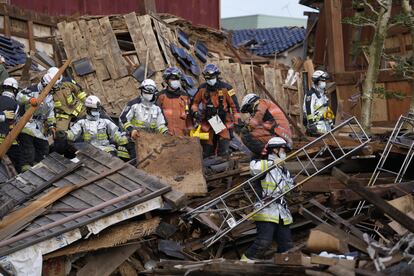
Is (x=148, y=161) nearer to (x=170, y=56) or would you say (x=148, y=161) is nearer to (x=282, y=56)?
(x=170, y=56)

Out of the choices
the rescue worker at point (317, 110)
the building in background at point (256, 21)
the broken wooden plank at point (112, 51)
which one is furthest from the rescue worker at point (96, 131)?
the building in background at point (256, 21)

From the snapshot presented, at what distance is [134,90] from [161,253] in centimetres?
727

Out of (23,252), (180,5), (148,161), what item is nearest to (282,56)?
(180,5)

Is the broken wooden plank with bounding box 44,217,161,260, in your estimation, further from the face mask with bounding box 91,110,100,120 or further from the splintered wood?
the face mask with bounding box 91,110,100,120

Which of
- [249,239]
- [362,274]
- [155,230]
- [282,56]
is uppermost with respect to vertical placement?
[362,274]

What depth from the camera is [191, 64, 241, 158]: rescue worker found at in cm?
1362

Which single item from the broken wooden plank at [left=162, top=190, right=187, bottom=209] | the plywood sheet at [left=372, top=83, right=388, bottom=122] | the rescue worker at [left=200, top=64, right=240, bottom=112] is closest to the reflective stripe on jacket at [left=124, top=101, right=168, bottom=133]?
the rescue worker at [left=200, top=64, right=240, bottom=112]

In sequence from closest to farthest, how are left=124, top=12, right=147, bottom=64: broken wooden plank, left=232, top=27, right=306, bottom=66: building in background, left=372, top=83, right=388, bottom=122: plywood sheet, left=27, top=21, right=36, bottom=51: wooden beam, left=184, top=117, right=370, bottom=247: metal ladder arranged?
left=184, top=117, right=370, bottom=247: metal ladder, left=124, top=12, right=147, bottom=64: broken wooden plank, left=372, top=83, right=388, bottom=122: plywood sheet, left=27, top=21, right=36, bottom=51: wooden beam, left=232, top=27, right=306, bottom=66: building in background

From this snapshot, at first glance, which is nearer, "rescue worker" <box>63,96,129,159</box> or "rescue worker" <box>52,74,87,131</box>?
"rescue worker" <box>63,96,129,159</box>

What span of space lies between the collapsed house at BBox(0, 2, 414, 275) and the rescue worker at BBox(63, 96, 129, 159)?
30.5 inches

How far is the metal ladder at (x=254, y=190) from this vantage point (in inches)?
406

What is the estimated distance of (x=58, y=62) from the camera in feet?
60.1

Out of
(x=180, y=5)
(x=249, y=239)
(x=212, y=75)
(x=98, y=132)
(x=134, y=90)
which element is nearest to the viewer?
(x=249, y=239)

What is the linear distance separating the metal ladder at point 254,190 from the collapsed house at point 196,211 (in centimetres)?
2
